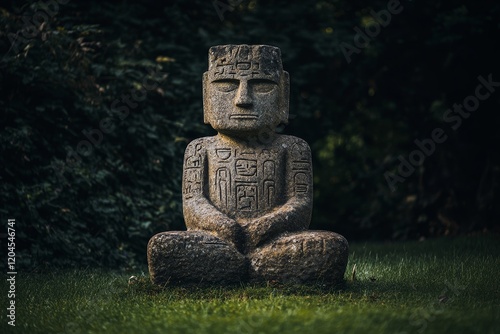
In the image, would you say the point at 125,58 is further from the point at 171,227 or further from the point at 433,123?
the point at 433,123

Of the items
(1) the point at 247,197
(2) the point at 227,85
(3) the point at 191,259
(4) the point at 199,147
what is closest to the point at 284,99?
(2) the point at 227,85

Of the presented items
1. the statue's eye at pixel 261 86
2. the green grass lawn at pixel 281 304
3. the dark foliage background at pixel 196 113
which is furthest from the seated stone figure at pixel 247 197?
the dark foliage background at pixel 196 113

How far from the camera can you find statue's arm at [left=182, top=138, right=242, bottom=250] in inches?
316

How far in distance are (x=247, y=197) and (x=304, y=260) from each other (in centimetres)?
117

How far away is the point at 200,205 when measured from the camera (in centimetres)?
838

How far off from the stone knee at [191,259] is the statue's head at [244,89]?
154cm

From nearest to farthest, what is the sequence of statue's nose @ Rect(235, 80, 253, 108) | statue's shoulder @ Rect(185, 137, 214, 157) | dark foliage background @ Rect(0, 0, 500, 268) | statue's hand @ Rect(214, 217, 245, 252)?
1. statue's hand @ Rect(214, 217, 245, 252)
2. statue's nose @ Rect(235, 80, 253, 108)
3. statue's shoulder @ Rect(185, 137, 214, 157)
4. dark foliage background @ Rect(0, 0, 500, 268)

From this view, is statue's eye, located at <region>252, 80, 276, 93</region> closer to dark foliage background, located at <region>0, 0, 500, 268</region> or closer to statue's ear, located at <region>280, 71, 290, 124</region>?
statue's ear, located at <region>280, 71, 290, 124</region>

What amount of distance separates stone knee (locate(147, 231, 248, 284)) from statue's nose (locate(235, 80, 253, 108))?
1673 mm

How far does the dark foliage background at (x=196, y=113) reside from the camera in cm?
1038

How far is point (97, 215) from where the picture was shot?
35.5ft

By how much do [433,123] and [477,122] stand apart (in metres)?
1.09

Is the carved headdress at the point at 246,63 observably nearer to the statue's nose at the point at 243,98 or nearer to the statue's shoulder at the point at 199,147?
the statue's nose at the point at 243,98

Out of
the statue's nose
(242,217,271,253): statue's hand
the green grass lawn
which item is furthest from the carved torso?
the green grass lawn
